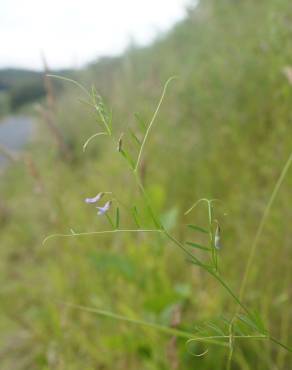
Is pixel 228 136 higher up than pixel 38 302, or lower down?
higher up

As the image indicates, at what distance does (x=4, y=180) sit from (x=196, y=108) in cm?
396

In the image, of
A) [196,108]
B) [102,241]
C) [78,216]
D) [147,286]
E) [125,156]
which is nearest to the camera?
[125,156]

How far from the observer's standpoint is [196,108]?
2967mm

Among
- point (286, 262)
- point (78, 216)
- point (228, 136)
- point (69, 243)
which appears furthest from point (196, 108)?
point (286, 262)

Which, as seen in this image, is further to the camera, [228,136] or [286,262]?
[228,136]

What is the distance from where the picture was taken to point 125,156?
2.13ft

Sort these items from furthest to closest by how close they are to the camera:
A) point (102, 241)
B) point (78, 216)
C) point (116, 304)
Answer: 1. point (78, 216)
2. point (102, 241)
3. point (116, 304)

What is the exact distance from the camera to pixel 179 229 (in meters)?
2.50

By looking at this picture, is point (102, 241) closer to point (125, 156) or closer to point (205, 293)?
point (205, 293)

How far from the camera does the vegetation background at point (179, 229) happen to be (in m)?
1.63

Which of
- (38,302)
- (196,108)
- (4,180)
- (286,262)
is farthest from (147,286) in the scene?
(4,180)

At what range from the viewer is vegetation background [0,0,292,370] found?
5.36ft

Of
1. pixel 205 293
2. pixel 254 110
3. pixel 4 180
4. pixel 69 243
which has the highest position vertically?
pixel 254 110

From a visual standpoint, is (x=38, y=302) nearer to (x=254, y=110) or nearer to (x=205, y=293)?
(x=205, y=293)
